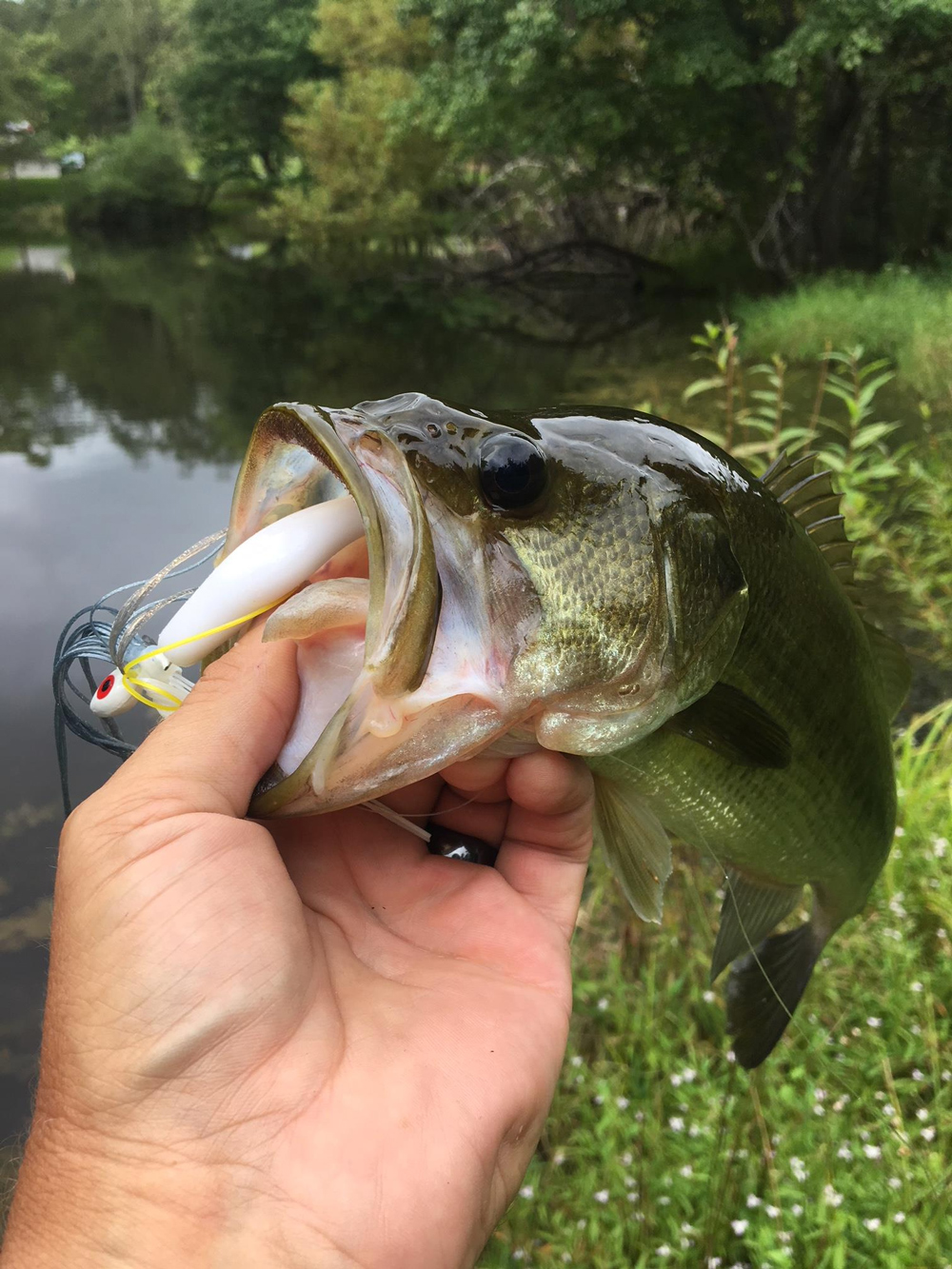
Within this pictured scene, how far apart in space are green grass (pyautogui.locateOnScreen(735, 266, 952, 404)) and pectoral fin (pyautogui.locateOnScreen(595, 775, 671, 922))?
348 inches

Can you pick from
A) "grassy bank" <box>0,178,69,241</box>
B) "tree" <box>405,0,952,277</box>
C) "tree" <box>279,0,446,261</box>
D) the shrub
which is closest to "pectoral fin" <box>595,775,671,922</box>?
"tree" <box>405,0,952,277</box>

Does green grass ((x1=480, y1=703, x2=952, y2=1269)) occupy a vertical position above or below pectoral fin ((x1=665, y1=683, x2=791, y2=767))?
below

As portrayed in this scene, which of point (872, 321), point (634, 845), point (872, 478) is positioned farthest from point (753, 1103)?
point (872, 321)

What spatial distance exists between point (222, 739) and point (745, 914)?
1.33m

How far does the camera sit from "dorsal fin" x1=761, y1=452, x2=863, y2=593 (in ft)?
5.99

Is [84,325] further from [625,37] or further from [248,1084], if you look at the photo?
[248,1084]

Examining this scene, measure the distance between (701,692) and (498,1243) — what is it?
1662 millimetres

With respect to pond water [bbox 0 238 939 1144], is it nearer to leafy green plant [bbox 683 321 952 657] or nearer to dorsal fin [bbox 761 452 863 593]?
dorsal fin [bbox 761 452 863 593]

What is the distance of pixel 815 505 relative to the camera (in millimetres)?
1836

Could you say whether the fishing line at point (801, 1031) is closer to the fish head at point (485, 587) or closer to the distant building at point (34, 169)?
the fish head at point (485, 587)

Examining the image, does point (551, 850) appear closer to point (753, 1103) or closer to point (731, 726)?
point (731, 726)

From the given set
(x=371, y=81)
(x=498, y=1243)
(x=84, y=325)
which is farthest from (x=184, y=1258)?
(x=371, y=81)

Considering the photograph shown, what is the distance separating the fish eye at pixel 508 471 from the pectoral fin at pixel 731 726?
20.6 inches

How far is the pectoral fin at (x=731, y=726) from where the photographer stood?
5.00ft
